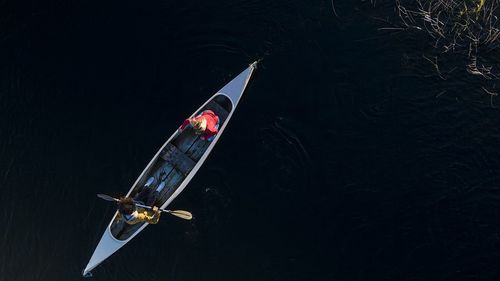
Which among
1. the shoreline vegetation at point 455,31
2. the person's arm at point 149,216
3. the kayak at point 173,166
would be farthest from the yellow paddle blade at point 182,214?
the shoreline vegetation at point 455,31

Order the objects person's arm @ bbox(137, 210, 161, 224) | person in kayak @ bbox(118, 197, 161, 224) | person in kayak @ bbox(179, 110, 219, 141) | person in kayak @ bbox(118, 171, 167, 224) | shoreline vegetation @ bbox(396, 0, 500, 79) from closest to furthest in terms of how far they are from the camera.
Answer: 1. person in kayak @ bbox(118, 197, 161, 224)
2. person in kayak @ bbox(118, 171, 167, 224)
3. person's arm @ bbox(137, 210, 161, 224)
4. person in kayak @ bbox(179, 110, 219, 141)
5. shoreline vegetation @ bbox(396, 0, 500, 79)

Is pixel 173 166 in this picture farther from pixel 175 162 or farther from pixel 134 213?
pixel 134 213

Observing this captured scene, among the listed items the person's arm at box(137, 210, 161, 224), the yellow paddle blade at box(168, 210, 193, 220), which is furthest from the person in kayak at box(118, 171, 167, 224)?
the yellow paddle blade at box(168, 210, 193, 220)

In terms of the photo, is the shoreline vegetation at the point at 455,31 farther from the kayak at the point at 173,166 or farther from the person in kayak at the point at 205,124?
the person in kayak at the point at 205,124

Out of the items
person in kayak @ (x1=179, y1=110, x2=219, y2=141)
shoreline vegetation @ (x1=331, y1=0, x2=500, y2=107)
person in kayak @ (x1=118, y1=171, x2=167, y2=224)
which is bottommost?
shoreline vegetation @ (x1=331, y1=0, x2=500, y2=107)

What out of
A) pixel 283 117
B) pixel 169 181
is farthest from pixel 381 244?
pixel 169 181

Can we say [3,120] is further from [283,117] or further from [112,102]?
[283,117]

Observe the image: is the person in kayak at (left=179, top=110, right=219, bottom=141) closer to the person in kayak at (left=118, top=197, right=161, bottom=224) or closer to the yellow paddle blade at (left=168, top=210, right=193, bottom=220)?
A: the yellow paddle blade at (left=168, top=210, right=193, bottom=220)
